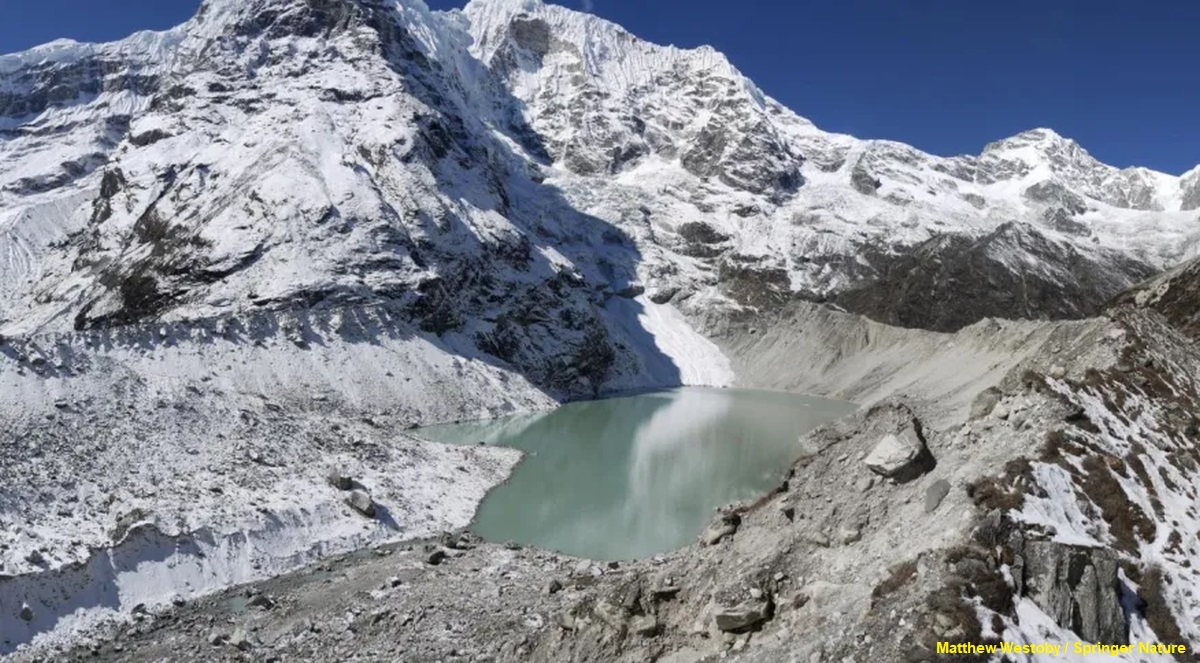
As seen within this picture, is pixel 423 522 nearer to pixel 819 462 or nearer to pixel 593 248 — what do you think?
pixel 819 462

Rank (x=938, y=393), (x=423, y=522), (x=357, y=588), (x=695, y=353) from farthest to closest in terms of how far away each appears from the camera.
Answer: (x=695, y=353) < (x=938, y=393) < (x=423, y=522) < (x=357, y=588)

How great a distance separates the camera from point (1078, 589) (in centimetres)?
982

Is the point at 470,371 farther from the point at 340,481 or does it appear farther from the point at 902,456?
the point at 902,456

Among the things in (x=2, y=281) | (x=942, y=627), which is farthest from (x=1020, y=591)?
(x=2, y=281)

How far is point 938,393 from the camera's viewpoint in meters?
74.1

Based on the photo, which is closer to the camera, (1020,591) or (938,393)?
(1020,591)

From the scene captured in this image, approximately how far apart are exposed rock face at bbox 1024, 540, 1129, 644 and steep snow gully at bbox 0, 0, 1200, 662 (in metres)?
0.04

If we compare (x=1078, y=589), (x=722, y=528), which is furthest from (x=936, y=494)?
(x=722, y=528)

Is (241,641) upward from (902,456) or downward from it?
downward

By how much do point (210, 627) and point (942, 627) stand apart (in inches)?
766

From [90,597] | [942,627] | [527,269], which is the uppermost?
[527,269]

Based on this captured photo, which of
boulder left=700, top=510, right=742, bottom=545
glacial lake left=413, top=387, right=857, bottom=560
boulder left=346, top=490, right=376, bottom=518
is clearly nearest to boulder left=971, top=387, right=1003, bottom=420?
boulder left=700, top=510, right=742, bottom=545

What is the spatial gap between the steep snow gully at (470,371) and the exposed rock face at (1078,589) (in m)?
0.04

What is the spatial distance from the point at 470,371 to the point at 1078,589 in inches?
2953
